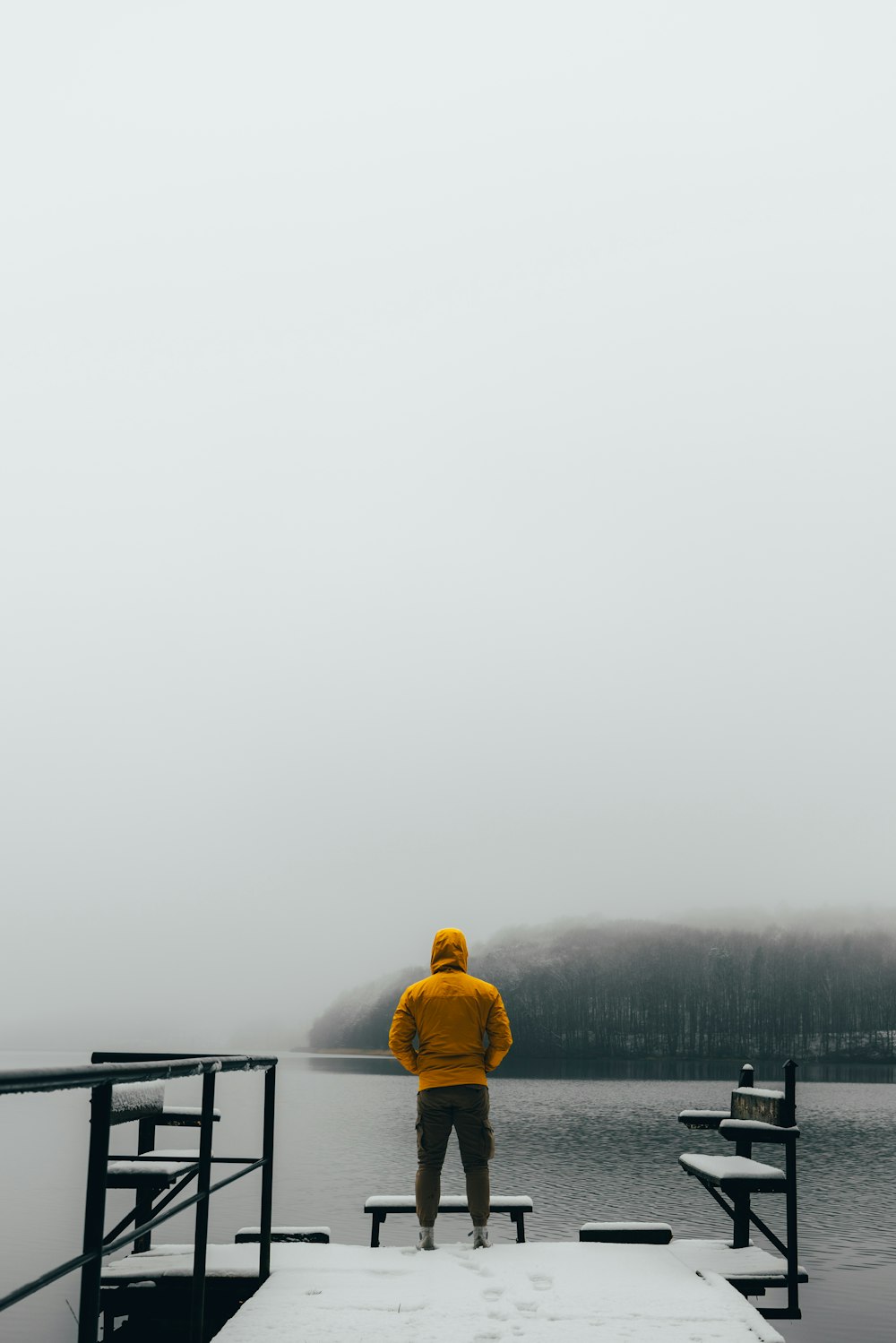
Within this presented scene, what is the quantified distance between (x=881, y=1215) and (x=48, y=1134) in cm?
3218

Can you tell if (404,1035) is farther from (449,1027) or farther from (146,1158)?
(146,1158)

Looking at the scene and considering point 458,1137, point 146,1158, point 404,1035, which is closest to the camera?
point 458,1137

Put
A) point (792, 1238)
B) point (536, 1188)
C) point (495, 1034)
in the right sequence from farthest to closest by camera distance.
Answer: point (536, 1188), point (792, 1238), point (495, 1034)

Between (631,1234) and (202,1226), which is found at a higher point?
(202,1226)

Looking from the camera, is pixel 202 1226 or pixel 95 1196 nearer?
pixel 95 1196

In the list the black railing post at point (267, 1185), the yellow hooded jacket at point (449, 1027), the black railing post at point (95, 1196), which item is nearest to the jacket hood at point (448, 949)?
the yellow hooded jacket at point (449, 1027)

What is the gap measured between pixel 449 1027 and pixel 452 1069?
0.23 meters

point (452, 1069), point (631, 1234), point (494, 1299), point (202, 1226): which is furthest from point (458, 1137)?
point (202, 1226)

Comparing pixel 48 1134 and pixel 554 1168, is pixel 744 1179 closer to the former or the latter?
pixel 554 1168

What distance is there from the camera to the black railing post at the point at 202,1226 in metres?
4.62

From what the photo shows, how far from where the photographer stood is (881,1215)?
20.6 meters

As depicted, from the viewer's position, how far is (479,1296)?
17.1ft

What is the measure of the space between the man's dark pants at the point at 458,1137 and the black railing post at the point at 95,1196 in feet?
10.9

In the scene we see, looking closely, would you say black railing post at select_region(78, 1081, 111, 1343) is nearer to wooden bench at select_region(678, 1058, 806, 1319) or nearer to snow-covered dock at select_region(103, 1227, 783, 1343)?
snow-covered dock at select_region(103, 1227, 783, 1343)
